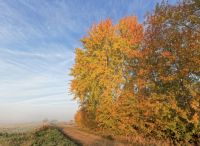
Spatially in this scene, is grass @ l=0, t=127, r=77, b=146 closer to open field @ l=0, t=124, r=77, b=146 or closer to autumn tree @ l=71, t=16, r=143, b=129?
open field @ l=0, t=124, r=77, b=146

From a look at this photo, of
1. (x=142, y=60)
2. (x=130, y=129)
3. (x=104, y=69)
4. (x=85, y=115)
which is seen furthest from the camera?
(x=85, y=115)

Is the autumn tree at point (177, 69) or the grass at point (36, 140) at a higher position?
the autumn tree at point (177, 69)

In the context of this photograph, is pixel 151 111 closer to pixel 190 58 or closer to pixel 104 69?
pixel 190 58

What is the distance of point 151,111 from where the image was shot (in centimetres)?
2061

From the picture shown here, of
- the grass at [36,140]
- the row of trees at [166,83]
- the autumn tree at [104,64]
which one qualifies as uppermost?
the autumn tree at [104,64]

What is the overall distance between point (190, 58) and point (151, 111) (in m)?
5.04

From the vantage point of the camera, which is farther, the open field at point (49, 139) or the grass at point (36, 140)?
the open field at point (49, 139)

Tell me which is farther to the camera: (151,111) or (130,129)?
(130,129)

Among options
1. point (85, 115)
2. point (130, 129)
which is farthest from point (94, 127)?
point (130, 129)

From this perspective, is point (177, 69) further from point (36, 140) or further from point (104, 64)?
point (104, 64)

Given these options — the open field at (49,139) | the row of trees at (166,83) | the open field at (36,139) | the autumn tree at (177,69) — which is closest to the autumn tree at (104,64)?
the row of trees at (166,83)

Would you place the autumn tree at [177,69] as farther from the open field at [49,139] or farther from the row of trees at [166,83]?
the open field at [49,139]

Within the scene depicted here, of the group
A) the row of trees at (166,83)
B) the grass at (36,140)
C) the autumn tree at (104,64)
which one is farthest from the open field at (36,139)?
the autumn tree at (104,64)

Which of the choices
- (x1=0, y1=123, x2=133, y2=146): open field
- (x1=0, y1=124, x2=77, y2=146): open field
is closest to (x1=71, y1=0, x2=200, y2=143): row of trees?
(x1=0, y1=123, x2=133, y2=146): open field
